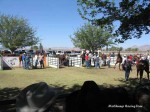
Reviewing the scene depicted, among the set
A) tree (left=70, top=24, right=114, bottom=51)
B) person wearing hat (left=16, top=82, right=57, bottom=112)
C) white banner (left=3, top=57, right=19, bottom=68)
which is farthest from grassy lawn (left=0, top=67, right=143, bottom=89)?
tree (left=70, top=24, right=114, bottom=51)

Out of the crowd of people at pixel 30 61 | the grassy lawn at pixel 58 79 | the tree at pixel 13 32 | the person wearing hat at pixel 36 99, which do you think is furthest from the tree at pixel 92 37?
the person wearing hat at pixel 36 99

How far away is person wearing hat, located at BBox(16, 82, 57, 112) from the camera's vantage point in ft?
12.1

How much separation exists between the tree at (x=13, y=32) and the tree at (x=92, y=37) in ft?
39.1

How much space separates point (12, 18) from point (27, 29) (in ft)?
13.8

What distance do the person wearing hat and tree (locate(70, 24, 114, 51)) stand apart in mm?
53136

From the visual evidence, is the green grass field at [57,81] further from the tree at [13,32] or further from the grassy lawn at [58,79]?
the tree at [13,32]

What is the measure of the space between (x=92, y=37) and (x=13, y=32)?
17999 millimetres

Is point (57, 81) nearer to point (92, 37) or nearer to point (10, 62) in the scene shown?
point (10, 62)

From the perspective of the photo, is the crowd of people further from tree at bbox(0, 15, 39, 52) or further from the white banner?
tree at bbox(0, 15, 39, 52)

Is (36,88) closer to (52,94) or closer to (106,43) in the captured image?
(52,94)

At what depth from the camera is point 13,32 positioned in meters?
58.7

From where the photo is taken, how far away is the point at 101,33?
5775cm

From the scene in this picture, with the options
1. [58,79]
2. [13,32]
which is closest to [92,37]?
[13,32]

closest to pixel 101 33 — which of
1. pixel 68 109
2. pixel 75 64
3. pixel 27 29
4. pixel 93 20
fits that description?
pixel 27 29
